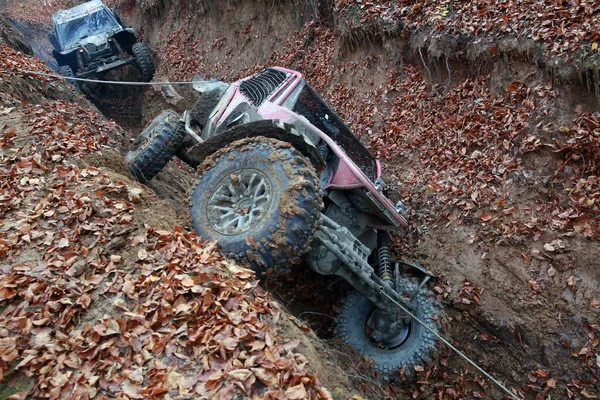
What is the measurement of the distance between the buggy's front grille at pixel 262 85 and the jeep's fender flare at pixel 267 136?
908 mm

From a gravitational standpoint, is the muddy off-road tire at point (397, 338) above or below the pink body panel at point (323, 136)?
below

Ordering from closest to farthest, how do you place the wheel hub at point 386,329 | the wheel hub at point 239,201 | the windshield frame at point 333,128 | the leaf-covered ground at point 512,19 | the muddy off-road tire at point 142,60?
the wheel hub at point 239,201
the wheel hub at point 386,329
the leaf-covered ground at point 512,19
the windshield frame at point 333,128
the muddy off-road tire at point 142,60

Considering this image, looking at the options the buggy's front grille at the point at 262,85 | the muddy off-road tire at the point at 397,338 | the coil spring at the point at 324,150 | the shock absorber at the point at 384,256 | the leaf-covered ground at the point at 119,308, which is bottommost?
the muddy off-road tire at the point at 397,338

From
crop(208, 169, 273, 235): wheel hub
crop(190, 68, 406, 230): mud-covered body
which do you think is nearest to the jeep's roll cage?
crop(190, 68, 406, 230): mud-covered body

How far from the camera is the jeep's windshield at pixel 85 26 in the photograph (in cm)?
1171

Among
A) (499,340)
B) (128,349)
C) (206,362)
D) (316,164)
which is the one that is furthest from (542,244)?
(128,349)

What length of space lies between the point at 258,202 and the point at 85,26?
11.5 meters

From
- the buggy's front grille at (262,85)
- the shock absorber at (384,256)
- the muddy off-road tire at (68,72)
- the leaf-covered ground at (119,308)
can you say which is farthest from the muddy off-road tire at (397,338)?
the muddy off-road tire at (68,72)

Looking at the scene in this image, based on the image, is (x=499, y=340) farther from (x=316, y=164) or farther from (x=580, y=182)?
(x=316, y=164)

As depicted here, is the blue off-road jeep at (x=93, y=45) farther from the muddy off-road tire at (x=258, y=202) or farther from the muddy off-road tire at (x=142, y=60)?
the muddy off-road tire at (x=258, y=202)

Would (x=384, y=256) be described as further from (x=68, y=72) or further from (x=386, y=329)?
(x=68, y=72)

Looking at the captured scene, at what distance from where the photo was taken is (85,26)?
1203 cm

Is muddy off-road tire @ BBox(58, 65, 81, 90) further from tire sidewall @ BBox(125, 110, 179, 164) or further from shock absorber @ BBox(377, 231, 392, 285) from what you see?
shock absorber @ BBox(377, 231, 392, 285)

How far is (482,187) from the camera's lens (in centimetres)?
537
